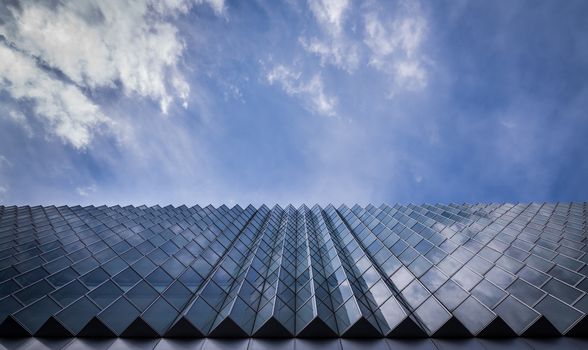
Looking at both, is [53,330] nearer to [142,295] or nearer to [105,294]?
[105,294]

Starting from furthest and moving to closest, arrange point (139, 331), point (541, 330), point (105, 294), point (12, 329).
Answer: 1. point (105, 294)
2. point (541, 330)
3. point (139, 331)
4. point (12, 329)

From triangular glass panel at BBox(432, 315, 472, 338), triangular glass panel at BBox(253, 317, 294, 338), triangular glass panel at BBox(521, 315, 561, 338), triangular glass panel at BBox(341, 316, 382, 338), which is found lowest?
triangular glass panel at BBox(253, 317, 294, 338)

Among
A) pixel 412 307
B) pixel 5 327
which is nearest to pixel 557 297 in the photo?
pixel 412 307

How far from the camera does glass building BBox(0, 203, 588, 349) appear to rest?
39.8ft

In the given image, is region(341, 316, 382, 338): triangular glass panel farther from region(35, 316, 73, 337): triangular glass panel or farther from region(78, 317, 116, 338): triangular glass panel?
region(35, 316, 73, 337): triangular glass panel

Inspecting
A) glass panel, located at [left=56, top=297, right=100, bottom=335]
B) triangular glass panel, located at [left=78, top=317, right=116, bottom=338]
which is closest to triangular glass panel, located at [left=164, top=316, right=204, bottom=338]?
triangular glass panel, located at [left=78, top=317, right=116, bottom=338]

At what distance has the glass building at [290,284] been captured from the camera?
39.8 feet

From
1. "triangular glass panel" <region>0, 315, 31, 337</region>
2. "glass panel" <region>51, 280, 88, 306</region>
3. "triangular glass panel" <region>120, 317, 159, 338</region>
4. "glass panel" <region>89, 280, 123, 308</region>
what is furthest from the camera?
"glass panel" <region>51, 280, 88, 306</region>

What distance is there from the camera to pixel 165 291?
52.0 feet

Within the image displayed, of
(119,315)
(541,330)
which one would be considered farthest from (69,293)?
(541,330)

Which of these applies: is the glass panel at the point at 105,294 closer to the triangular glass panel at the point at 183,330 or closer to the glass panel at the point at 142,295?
the glass panel at the point at 142,295

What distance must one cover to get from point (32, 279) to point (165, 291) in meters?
8.07

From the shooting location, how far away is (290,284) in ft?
61.2

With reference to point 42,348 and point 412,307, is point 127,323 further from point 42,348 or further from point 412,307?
point 412,307
